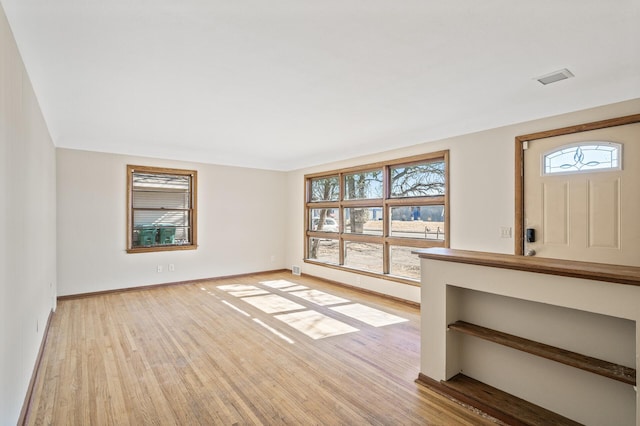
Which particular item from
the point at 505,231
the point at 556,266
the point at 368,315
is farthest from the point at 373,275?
the point at 556,266

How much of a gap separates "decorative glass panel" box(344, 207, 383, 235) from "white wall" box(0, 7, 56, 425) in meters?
4.39

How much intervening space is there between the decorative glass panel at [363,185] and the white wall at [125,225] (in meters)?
2.06

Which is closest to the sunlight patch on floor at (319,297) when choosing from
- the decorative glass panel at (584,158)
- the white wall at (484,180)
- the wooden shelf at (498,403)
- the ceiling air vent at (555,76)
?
the white wall at (484,180)

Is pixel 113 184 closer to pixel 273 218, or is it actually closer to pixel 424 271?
pixel 273 218

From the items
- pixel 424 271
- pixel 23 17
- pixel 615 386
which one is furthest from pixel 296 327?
pixel 23 17

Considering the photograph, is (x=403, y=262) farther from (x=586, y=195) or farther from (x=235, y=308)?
(x=235, y=308)

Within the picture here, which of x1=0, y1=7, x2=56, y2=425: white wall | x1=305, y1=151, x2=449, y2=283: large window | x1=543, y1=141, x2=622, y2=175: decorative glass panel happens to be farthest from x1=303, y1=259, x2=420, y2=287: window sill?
x1=0, y1=7, x2=56, y2=425: white wall

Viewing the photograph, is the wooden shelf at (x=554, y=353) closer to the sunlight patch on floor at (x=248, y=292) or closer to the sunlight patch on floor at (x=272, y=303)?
the sunlight patch on floor at (x=272, y=303)

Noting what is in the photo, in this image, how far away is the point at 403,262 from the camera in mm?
5055

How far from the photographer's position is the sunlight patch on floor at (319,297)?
4887mm

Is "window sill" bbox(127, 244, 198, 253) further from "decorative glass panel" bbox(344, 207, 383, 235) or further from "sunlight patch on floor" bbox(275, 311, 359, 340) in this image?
"decorative glass panel" bbox(344, 207, 383, 235)

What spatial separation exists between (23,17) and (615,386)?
13.4 ft

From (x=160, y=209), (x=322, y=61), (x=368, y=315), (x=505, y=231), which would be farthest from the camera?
(x=160, y=209)

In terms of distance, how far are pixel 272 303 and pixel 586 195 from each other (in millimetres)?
4034
